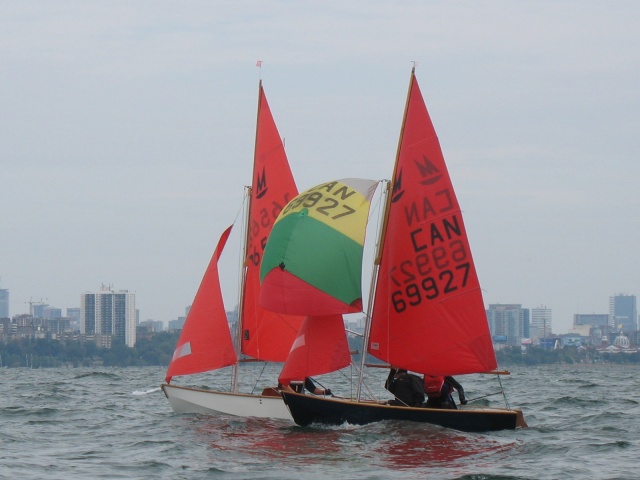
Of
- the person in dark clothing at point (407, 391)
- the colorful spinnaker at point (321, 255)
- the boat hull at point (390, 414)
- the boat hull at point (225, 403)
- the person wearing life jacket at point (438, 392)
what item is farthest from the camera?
the boat hull at point (225, 403)

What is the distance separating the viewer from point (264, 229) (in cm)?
2541

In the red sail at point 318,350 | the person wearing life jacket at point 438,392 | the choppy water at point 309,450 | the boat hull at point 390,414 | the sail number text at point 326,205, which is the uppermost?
the sail number text at point 326,205

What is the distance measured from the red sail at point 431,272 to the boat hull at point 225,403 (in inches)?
99.0

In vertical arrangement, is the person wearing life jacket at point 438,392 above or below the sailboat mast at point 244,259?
below

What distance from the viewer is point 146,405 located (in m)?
31.8

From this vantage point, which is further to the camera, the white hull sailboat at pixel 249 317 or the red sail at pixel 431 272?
the white hull sailboat at pixel 249 317

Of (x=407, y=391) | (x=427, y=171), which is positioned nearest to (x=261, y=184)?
(x=427, y=171)

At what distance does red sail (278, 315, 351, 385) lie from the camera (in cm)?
2136

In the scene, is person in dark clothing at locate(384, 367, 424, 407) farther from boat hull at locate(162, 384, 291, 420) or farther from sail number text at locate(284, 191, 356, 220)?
sail number text at locate(284, 191, 356, 220)

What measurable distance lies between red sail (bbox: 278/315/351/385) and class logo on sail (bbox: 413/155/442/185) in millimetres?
2725

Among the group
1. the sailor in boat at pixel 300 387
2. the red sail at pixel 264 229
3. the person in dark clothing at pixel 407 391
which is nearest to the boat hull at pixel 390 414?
the person in dark clothing at pixel 407 391

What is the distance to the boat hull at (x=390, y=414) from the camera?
20031 mm

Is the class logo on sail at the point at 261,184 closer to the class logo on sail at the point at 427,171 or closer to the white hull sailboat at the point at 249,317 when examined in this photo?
the white hull sailboat at the point at 249,317

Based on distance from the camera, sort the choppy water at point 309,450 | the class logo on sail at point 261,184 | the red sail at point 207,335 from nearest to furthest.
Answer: the choppy water at point 309,450 → the red sail at point 207,335 → the class logo on sail at point 261,184
